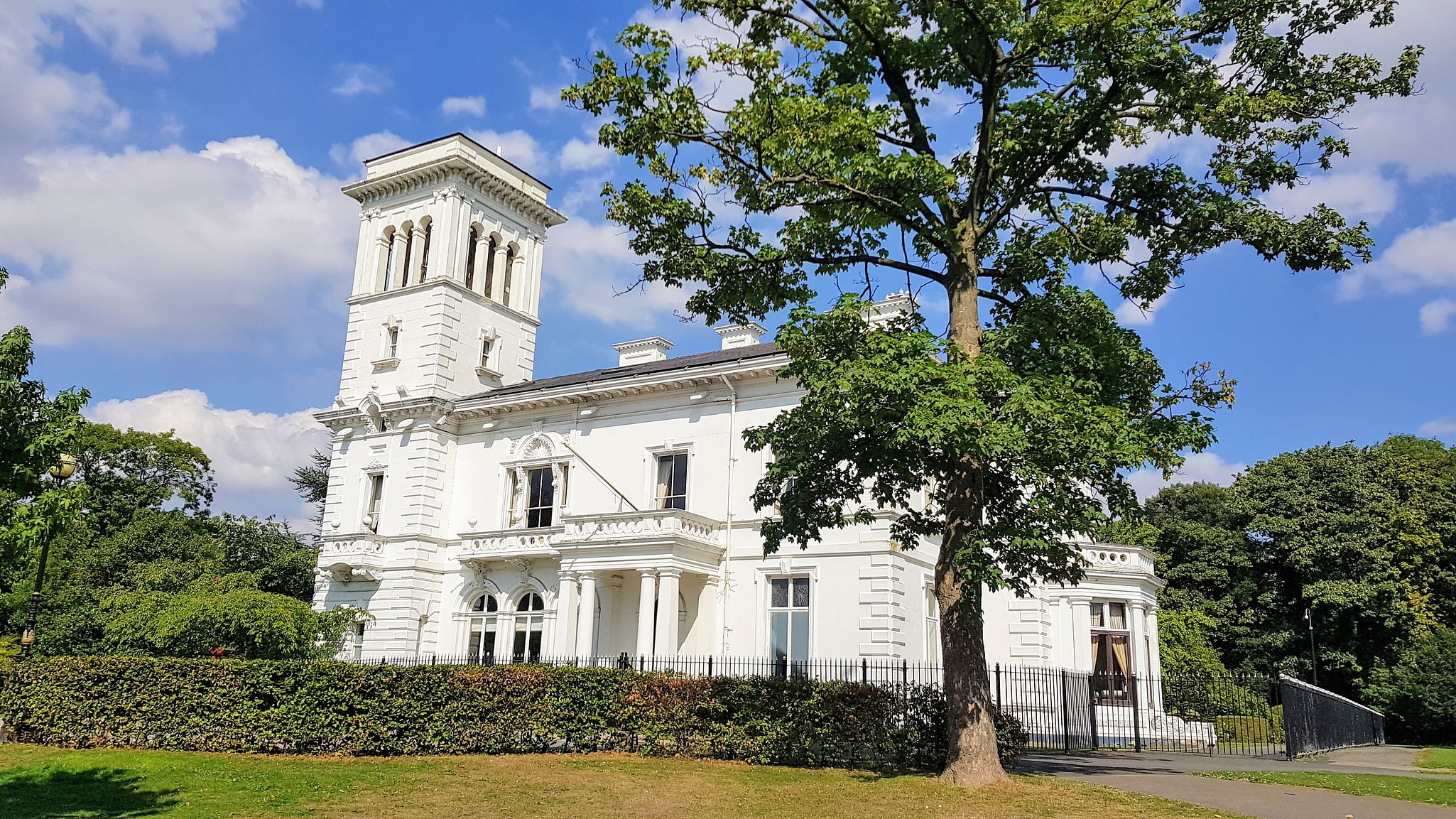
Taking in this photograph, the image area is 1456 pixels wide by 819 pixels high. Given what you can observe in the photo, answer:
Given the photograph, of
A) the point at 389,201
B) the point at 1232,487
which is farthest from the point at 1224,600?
the point at 389,201

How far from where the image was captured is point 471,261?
37969mm

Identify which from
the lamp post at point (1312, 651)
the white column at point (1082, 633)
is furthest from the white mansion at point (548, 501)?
the lamp post at point (1312, 651)

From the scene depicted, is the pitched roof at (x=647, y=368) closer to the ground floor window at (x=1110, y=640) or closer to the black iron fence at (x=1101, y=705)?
the black iron fence at (x=1101, y=705)

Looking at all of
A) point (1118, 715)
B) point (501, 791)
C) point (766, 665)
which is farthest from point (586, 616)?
point (1118, 715)

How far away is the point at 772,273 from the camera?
16.0 metres

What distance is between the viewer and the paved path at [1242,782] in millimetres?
12297

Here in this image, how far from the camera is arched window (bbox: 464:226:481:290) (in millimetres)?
37219

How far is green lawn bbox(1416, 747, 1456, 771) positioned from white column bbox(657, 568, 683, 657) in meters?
16.7

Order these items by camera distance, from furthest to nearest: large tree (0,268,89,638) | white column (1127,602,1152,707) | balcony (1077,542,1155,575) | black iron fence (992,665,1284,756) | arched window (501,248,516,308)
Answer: arched window (501,248,516,308) → balcony (1077,542,1155,575) → white column (1127,602,1152,707) → black iron fence (992,665,1284,756) → large tree (0,268,89,638)

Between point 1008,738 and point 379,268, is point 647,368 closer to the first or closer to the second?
point 379,268

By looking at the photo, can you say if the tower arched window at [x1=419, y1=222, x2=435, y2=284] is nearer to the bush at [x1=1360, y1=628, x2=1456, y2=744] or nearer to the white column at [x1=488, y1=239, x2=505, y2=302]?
the white column at [x1=488, y1=239, x2=505, y2=302]

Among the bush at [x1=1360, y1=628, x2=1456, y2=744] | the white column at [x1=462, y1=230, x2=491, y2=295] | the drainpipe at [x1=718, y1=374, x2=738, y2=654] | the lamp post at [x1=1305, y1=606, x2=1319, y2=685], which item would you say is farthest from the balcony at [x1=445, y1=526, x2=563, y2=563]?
the lamp post at [x1=1305, y1=606, x2=1319, y2=685]

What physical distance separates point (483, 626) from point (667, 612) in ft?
27.8

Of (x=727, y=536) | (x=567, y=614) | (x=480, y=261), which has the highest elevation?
(x=480, y=261)
